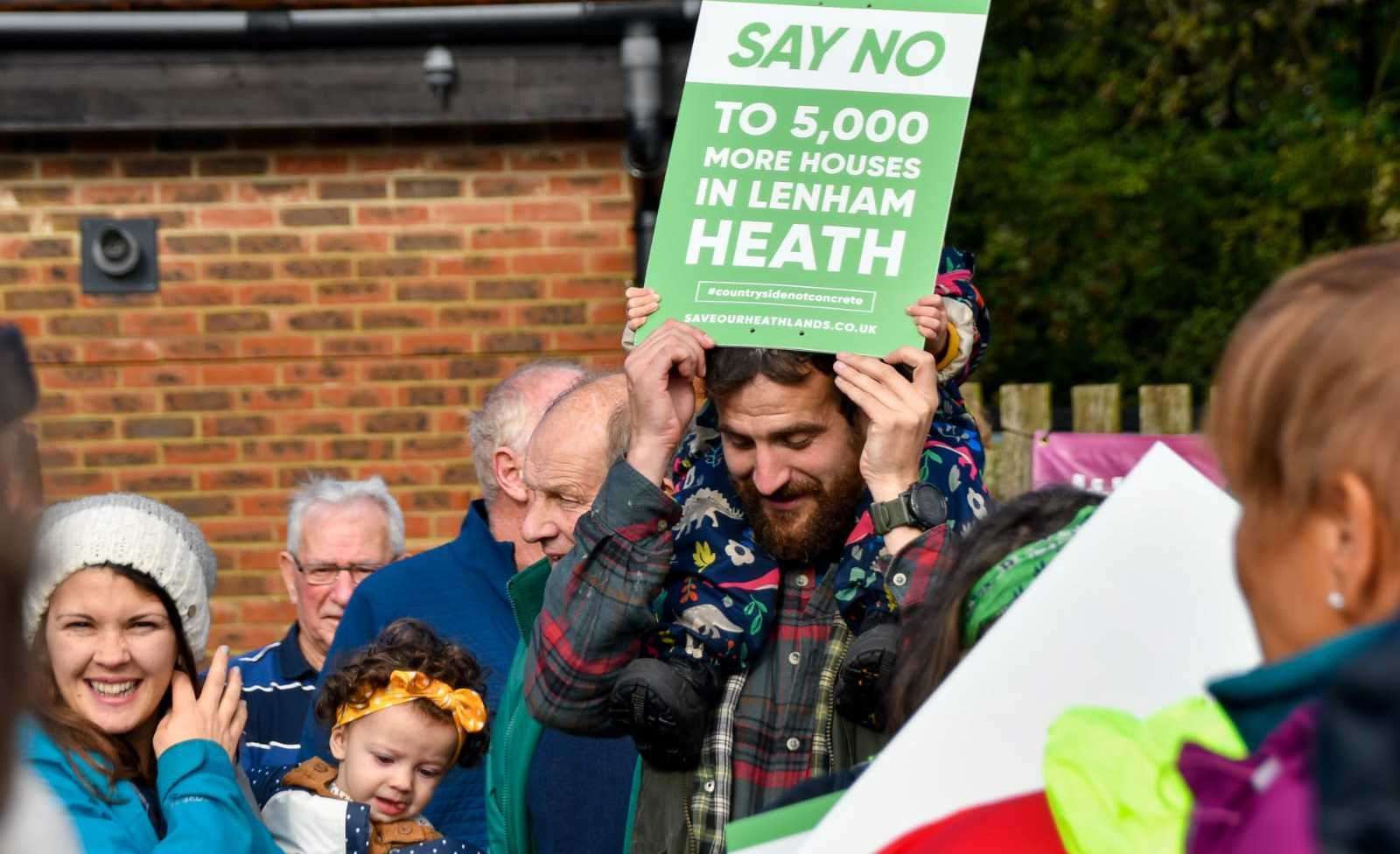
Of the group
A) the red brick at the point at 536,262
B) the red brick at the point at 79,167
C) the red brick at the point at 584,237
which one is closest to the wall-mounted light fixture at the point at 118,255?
the red brick at the point at 79,167

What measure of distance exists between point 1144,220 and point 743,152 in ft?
A: 39.3

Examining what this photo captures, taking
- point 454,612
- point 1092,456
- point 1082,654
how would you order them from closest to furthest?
1. point 1082,654
2. point 454,612
3. point 1092,456

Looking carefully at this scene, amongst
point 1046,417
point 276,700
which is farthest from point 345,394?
point 1046,417

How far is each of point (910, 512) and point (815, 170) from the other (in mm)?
535

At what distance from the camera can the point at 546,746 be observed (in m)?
3.16

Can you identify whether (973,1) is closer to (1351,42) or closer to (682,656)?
(682,656)

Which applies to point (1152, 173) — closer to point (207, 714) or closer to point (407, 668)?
point (407, 668)

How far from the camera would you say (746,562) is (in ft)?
8.64

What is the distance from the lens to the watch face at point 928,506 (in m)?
2.46

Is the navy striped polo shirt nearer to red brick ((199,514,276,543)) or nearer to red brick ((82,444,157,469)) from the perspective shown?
red brick ((199,514,276,543))

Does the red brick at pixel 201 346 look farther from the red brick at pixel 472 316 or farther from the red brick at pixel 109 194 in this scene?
the red brick at pixel 472 316

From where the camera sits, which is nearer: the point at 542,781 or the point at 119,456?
the point at 542,781

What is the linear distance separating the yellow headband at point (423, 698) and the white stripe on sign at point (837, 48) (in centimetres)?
125

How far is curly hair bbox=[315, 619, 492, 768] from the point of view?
3184mm
